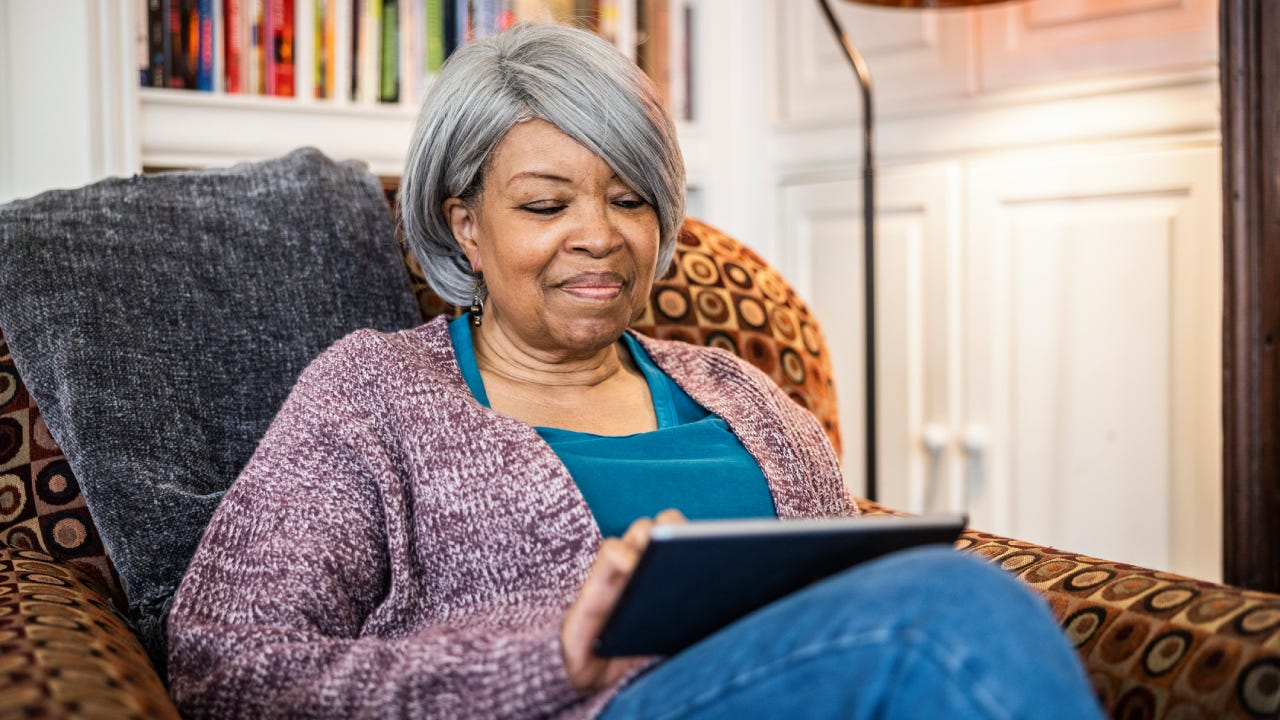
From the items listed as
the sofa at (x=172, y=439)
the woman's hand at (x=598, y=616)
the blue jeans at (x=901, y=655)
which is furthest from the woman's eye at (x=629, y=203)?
the blue jeans at (x=901, y=655)

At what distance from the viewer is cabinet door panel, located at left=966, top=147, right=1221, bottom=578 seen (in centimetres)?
177

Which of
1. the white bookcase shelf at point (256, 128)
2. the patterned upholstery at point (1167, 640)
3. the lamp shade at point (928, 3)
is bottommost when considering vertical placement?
the patterned upholstery at point (1167, 640)

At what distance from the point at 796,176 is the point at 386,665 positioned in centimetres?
176

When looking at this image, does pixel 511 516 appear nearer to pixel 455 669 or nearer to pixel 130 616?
pixel 455 669

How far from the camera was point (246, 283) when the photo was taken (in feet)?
4.10

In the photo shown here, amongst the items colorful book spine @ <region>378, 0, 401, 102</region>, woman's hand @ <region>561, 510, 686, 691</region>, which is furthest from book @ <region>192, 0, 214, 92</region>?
woman's hand @ <region>561, 510, 686, 691</region>

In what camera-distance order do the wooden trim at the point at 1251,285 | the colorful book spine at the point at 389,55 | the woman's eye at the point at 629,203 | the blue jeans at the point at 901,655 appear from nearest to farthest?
1. the blue jeans at the point at 901,655
2. the woman's eye at the point at 629,203
3. the wooden trim at the point at 1251,285
4. the colorful book spine at the point at 389,55

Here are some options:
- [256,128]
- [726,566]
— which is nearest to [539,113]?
[726,566]

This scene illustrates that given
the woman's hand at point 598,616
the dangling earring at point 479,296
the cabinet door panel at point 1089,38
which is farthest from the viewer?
the cabinet door panel at point 1089,38

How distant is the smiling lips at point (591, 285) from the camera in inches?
47.5

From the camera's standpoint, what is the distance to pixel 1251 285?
1.45m

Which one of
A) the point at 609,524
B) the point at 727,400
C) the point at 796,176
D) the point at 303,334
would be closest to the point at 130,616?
the point at 303,334

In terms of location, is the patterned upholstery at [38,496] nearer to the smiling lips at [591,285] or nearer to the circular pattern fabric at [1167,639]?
the smiling lips at [591,285]

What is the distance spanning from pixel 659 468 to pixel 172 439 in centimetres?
47
